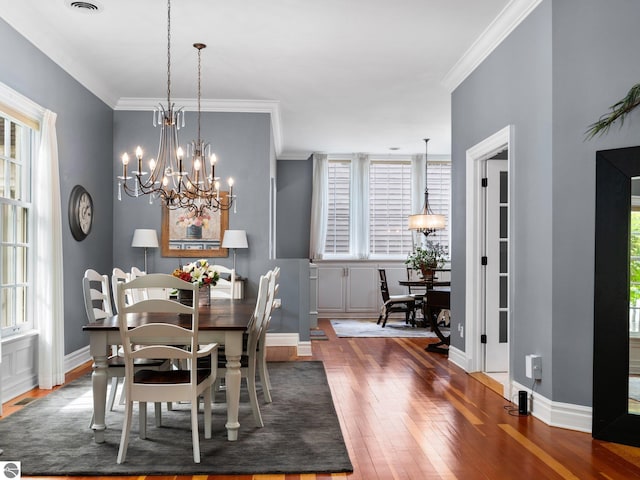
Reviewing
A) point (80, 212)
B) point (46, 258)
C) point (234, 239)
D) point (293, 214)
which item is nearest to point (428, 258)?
point (293, 214)

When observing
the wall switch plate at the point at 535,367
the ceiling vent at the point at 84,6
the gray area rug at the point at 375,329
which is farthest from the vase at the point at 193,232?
the wall switch plate at the point at 535,367

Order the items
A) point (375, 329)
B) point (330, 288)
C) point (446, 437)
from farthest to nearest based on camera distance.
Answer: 1. point (330, 288)
2. point (375, 329)
3. point (446, 437)

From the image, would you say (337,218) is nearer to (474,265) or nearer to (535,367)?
(474,265)

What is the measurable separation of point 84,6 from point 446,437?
4079mm

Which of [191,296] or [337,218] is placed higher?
[337,218]

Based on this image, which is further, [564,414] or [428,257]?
[428,257]

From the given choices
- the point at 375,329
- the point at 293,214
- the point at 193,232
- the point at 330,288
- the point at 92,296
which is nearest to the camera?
the point at 92,296

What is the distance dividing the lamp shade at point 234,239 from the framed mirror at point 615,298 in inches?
166

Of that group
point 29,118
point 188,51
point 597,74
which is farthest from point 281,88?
point 597,74

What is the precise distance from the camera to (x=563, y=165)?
400 centimetres

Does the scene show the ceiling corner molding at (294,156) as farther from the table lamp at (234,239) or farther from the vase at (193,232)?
the table lamp at (234,239)

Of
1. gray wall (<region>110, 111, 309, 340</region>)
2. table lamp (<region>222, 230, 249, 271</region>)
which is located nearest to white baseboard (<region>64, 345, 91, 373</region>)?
gray wall (<region>110, 111, 309, 340</region>)

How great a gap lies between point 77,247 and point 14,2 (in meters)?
2.48

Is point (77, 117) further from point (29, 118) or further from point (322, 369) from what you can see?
point (322, 369)
